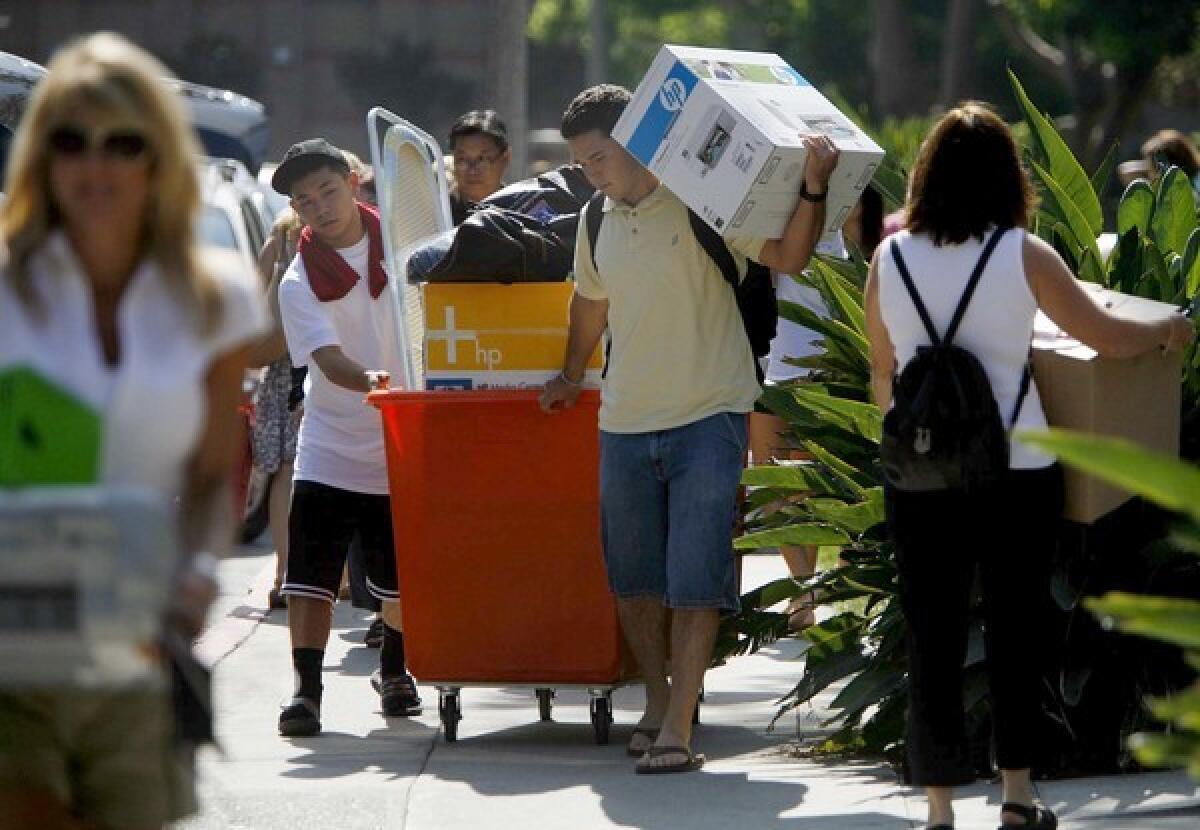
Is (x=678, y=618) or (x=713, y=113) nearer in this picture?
(x=713, y=113)

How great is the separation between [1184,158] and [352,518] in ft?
17.9

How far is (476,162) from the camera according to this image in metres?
9.65

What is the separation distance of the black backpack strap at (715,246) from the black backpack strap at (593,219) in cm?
32

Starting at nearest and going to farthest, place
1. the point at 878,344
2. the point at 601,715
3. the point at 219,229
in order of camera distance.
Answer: the point at 878,344
the point at 601,715
the point at 219,229

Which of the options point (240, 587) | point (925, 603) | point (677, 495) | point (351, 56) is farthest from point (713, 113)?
point (351, 56)

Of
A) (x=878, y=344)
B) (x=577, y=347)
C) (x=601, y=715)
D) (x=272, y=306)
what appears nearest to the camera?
(x=878, y=344)

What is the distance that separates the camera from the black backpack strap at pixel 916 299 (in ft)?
18.1

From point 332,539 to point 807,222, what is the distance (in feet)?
6.74

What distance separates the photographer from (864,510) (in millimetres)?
6727

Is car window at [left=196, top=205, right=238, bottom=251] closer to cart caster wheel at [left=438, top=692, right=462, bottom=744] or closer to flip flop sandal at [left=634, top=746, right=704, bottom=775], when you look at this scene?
cart caster wheel at [left=438, top=692, right=462, bottom=744]

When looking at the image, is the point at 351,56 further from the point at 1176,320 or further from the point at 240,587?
the point at 1176,320

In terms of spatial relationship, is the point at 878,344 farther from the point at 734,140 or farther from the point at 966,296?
the point at 734,140

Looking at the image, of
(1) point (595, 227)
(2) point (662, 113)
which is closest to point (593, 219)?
(1) point (595, 227)

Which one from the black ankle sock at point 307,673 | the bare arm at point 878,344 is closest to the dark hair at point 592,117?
the bare arm at point 878,344
